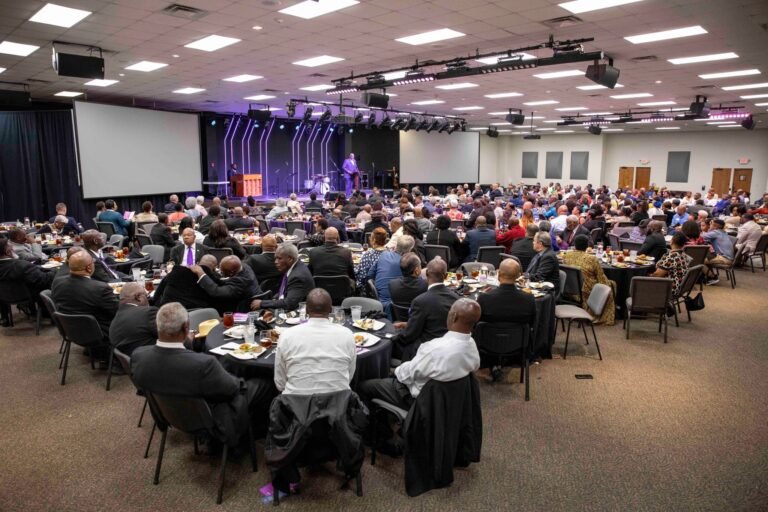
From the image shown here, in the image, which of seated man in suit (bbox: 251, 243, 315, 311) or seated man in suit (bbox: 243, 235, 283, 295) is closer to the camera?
seated man in suit (bbox: 251, 243, 315, 311)

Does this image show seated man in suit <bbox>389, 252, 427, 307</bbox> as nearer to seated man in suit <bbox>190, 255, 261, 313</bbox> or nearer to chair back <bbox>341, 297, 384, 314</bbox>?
chair back <bbox>341, 297, 384, 314</bbox>

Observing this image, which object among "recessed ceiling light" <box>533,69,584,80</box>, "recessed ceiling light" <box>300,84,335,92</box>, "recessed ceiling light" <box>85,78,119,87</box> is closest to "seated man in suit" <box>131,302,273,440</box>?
"recessed ceiling light" <box>533,69,584,80</box>

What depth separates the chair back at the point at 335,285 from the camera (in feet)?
20.3

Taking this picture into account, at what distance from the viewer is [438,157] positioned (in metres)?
26.0

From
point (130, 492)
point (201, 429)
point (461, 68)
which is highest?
point (461, 68)

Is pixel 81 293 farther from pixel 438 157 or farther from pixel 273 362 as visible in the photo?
pixel 438 157

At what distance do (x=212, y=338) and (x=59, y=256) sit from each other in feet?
17.7

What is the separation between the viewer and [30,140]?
1531 centimetres

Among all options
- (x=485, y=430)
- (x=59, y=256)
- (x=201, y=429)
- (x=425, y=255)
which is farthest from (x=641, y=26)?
(x=59, y=256)

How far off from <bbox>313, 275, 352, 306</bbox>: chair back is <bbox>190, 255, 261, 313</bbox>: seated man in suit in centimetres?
91

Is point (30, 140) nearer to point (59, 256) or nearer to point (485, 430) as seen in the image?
point (59, 256)

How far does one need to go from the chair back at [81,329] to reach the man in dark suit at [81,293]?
134 millimetres

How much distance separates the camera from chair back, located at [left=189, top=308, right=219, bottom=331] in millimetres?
4605

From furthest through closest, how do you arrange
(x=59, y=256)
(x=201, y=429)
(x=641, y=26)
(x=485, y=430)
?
(x=59, y=256)
(x=641, y=26)
(x=485, y=430)
(x=201, y=429)
